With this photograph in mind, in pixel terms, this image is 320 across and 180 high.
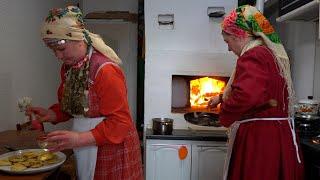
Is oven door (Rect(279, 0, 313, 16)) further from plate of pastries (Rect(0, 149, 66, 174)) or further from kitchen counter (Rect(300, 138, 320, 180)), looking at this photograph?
plate of pastries (Rect(0, 149, 66, 174))

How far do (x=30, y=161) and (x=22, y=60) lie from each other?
150 cm

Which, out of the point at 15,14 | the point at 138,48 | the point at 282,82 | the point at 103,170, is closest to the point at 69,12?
the point at 103,170

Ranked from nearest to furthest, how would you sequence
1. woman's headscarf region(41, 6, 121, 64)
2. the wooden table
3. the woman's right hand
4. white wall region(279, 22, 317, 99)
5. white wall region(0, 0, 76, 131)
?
the wooden table → woman's headscarf region(41, 6, 121, 64) → the woman's right hand → white wall region(0, 0, 76, 131) → white wall region(279, 22, 317, 99)

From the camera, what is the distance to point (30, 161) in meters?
1.16

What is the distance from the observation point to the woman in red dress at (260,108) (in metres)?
1.54

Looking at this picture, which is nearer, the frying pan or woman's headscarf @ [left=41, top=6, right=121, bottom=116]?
woman's headscarf @ [left=41, top=6, right=121, bottom=116]

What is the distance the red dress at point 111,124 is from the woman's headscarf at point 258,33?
0.66m

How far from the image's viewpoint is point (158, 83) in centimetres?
266

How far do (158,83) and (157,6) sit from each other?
59cm

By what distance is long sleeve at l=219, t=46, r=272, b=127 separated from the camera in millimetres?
1506

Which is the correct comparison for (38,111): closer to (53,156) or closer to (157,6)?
(53,156)

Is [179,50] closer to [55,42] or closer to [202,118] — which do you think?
[202,118]

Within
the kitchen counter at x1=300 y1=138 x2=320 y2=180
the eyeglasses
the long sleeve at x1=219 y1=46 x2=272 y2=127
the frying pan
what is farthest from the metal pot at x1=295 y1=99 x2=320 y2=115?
the eyeglasses

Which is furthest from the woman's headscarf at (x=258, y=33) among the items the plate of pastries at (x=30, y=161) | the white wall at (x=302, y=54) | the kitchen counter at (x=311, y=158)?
the plate of pastries at (x=30, y=161)
